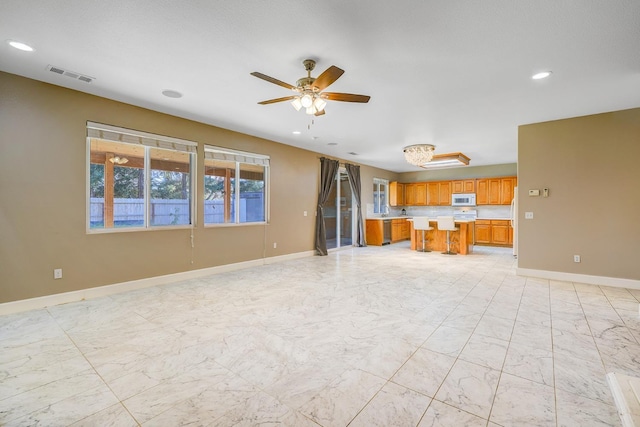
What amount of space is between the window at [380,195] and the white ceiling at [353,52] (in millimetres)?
5289

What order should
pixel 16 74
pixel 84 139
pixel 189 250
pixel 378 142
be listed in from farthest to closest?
pixel 378 142 < pixel 189 250 < pixel 84 139 < pixel 16 74

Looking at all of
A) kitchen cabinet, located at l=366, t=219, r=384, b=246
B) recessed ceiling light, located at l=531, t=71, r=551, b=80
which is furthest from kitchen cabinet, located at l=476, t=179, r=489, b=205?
recessed ceiling light, located at l=531, t=71, r=551, b=80

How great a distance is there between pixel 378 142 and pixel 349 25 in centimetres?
399

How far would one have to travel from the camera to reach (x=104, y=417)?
1530 mm

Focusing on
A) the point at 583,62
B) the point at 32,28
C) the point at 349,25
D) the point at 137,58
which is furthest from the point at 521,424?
the point at 32,28

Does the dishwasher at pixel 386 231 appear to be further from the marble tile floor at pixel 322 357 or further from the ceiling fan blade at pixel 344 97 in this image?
the ceiling fan blade at pixel 344 97

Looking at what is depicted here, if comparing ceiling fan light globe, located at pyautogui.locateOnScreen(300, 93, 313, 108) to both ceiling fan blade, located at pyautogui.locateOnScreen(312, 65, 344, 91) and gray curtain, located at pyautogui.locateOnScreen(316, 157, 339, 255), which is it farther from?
gray curtain, located at pyautogui.locateOnScreen(316, 157, 339, 255)

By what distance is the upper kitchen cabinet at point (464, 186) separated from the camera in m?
9.11

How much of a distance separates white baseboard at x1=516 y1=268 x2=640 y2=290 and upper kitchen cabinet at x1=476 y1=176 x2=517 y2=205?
4433 millimetres

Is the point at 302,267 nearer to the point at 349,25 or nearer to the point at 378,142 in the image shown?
the point at 378,142

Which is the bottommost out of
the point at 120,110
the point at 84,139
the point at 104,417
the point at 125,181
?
the point at 104,417

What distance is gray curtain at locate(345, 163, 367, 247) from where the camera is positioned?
8188mm

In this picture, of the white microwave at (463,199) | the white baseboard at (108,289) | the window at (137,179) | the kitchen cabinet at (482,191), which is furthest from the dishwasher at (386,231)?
the window at (137,179)

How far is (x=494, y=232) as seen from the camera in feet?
27.9
